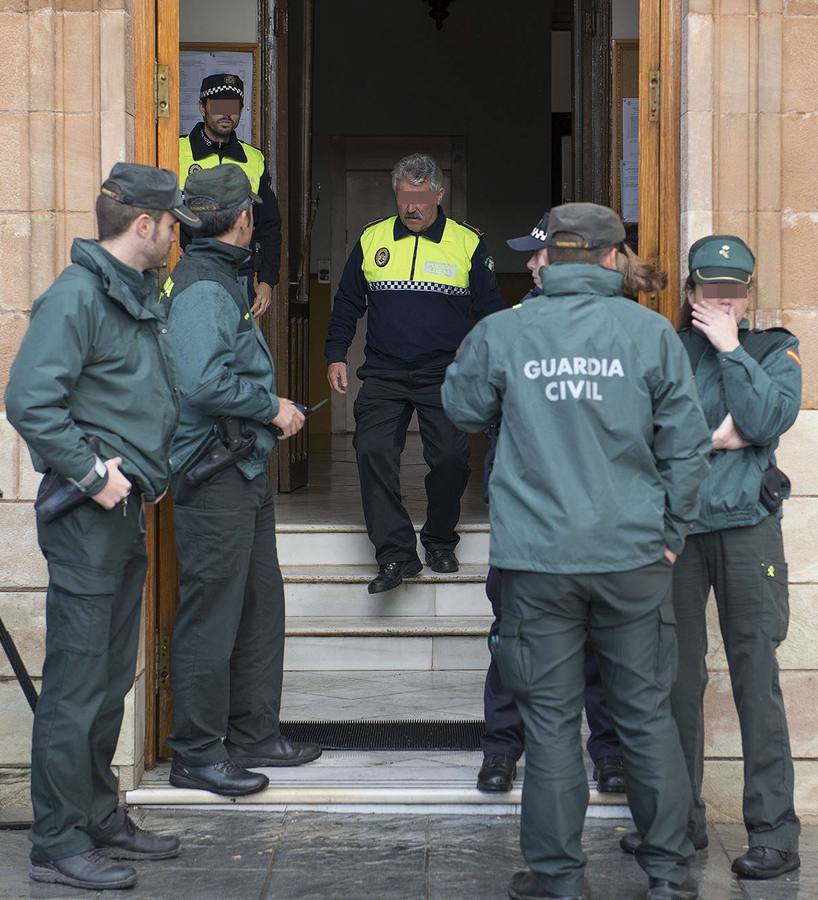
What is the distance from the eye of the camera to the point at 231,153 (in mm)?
6102

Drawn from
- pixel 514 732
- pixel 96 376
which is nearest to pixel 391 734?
pixel 514 732

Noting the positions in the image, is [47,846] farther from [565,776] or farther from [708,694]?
[708,694]

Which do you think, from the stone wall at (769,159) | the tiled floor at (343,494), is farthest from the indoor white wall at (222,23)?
the stone wall at (769,159)

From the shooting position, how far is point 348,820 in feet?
14.0

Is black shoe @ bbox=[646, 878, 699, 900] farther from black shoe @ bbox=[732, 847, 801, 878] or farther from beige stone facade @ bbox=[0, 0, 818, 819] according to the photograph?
beige stone facade @ bbox=[0, 0, 818, 819]

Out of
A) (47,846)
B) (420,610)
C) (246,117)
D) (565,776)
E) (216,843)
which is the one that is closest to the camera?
(565,776)

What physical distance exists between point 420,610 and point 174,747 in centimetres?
159

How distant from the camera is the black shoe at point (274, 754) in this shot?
457 cm

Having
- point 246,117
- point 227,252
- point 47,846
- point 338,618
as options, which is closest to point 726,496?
point 227,252

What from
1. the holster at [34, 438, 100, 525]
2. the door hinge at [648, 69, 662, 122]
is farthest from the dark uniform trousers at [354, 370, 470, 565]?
the holster at [34, 438, 100, 525]

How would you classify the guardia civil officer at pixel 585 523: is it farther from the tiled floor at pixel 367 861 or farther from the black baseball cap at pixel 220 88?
the black baseball cap at pixel 220 88

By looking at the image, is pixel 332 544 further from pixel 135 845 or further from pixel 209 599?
pixel 135 845

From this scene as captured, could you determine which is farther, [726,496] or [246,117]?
[246,117]

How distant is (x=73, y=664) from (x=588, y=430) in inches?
55.5
